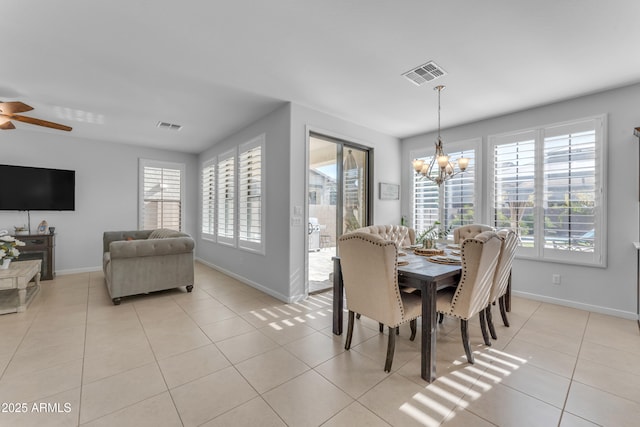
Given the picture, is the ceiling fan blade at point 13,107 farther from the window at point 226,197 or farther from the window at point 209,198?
the window at point 209,198

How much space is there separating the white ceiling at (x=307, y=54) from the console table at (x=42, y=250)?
2.00 metres

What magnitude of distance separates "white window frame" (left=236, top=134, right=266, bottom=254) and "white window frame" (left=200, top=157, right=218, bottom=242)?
115 centimetres

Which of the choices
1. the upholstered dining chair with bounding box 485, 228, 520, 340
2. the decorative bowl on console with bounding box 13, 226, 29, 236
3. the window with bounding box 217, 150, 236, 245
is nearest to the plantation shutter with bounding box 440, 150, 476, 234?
the upholstered dining chair with bounding box 485, 228, 520, 340

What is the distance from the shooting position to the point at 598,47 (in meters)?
2.43

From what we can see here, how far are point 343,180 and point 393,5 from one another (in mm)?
2751

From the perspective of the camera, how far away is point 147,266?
379 cm

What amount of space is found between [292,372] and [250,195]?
3041mm

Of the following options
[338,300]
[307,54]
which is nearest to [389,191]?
[338,300]

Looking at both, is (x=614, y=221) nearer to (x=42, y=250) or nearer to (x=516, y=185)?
(x=516, y=185)

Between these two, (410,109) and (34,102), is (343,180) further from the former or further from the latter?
(34,102)

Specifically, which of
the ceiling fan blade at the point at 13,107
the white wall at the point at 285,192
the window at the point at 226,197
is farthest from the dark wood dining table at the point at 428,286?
the ceiling fan blade at the point at 13,107

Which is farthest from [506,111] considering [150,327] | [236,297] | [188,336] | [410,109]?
[150,327]

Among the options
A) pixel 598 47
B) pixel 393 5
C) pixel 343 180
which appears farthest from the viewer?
pixel 343 180

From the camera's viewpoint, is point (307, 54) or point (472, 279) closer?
point (472, 279)
